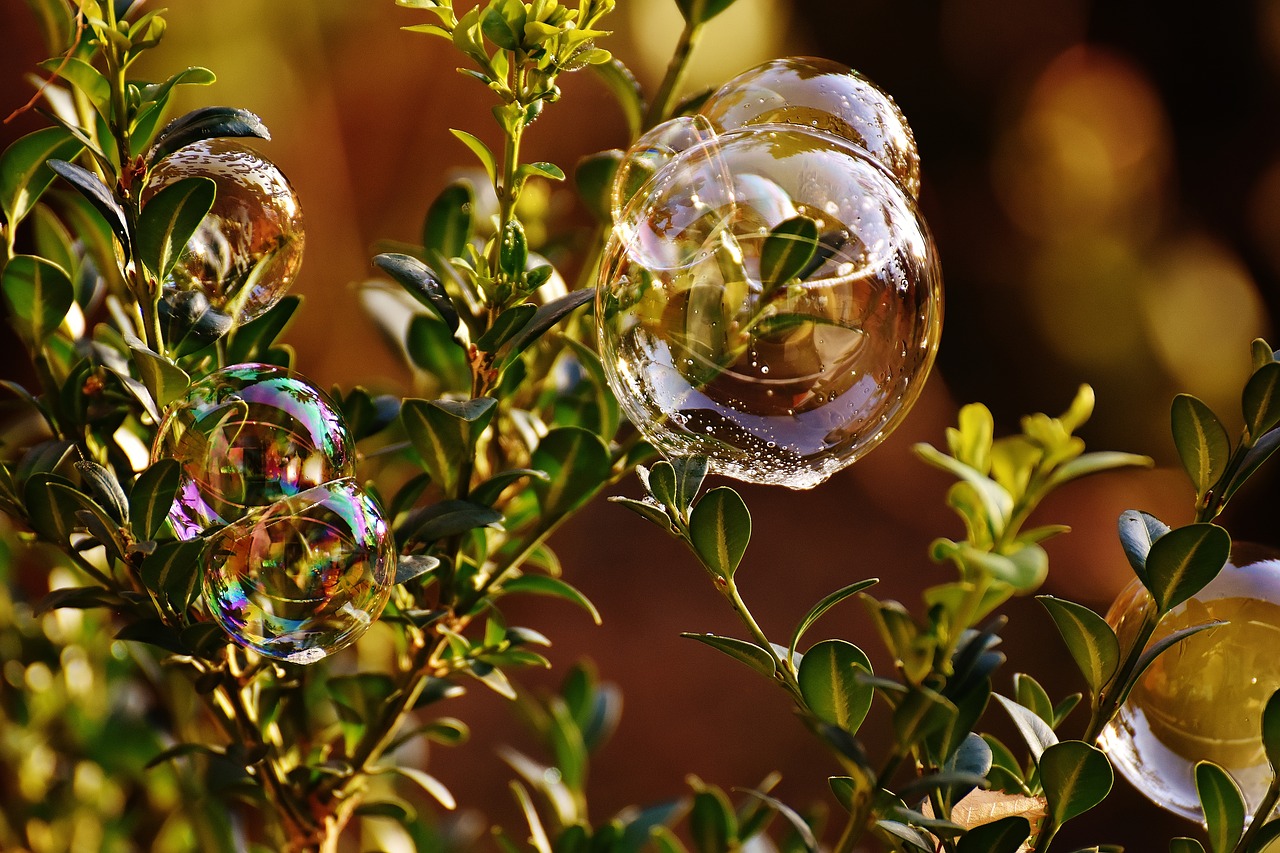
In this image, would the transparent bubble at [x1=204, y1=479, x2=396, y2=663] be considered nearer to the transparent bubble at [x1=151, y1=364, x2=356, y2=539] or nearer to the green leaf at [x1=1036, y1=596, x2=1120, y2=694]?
the transparent bubble at [x1=151, y1=364, x2=356, y2=539]

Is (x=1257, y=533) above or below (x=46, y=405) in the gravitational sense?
below

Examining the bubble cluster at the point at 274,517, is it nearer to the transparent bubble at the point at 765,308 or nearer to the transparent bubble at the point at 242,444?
the transparent bubble at the point at 242,444

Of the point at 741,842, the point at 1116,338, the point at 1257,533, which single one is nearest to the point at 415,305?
the point at 741,842

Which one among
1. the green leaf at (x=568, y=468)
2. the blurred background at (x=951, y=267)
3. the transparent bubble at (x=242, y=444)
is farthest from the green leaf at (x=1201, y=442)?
the blurred background at (x=951, y=267)

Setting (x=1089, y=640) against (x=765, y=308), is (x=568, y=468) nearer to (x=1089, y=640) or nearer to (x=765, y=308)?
(x=765, y=308)

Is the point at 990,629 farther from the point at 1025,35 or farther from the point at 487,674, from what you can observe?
the point at 1025,35

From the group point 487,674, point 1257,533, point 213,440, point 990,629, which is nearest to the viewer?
point 990,629

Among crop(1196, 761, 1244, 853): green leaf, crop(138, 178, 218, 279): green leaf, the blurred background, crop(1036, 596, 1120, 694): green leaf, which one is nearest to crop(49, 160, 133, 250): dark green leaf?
crop(138, 178, 218, 279): green leaf
